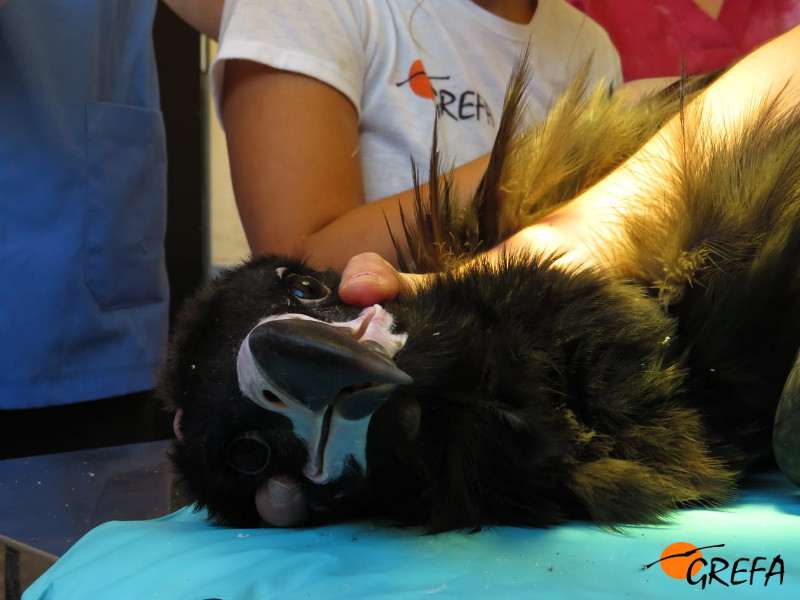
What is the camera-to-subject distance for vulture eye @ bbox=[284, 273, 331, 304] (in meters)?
0.71

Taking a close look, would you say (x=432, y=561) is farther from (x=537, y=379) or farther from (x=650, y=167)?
(x=650, y=167)

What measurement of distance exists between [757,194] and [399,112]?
74cm

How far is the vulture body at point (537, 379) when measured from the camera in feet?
2.09

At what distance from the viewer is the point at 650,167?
2.72ft

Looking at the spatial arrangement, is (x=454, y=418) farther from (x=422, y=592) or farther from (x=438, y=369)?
(x=422, y=592)

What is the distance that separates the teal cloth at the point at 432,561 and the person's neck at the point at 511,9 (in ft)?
3.67

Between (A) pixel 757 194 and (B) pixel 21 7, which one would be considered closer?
(A) pixel 757 194

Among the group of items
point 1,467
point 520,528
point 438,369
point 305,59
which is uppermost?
point 305,59

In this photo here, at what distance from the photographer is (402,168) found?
1.40m

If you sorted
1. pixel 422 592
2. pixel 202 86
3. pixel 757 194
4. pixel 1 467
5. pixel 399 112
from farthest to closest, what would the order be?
pixel 202 86, pixel 399 112, pixel 1 467, pixel 757 194, pixel 422 592

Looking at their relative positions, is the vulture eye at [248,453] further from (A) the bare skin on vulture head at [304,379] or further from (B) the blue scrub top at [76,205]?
(B) the blue scrub top at [76,205]

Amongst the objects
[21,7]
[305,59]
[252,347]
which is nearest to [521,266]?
[252,347]

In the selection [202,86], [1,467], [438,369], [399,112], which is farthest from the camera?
[202,86]

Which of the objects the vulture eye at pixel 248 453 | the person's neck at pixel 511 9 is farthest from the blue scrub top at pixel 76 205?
the vulture eye at pixel 248 453
